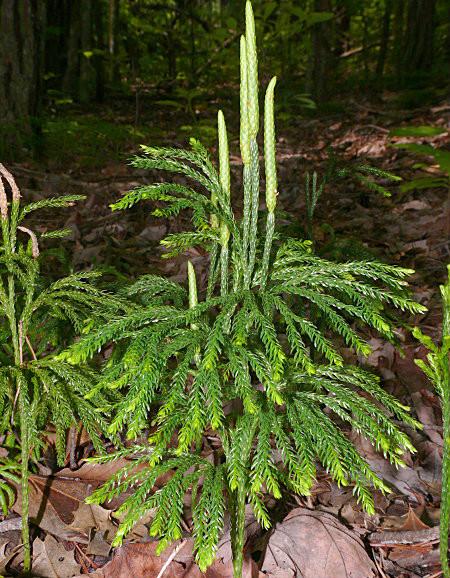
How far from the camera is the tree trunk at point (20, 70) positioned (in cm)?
482

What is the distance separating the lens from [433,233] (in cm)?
390

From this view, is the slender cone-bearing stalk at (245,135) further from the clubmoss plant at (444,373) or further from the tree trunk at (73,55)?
the tree trunk at (73,55)

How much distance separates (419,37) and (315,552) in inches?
386

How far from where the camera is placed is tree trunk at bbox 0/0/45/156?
15.8ft

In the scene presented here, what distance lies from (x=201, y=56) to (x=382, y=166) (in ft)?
22.6

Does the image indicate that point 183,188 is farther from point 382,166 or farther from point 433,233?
point 382,166

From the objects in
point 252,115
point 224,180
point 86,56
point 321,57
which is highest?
point 86,56

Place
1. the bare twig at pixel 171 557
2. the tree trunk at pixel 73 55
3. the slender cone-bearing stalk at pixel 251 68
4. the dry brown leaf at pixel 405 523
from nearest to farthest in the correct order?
the slender cone-bearing stalk at pixel 251 68 → the bare twig at pixel 171 557 → the dry brown leaf at pixel 405 523 → the tree trunk at pixel 73 55

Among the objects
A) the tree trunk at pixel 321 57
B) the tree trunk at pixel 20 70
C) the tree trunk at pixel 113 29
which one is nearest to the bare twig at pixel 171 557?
the tree trunk at pixel 20 70

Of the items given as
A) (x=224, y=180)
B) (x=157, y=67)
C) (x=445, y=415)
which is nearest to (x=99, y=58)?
(x=157, y=67)

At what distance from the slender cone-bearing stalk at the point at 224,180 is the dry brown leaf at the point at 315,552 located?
886 millimetres

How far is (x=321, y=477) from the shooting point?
6.89ft

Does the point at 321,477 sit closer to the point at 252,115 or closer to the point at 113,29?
the point at 252,115

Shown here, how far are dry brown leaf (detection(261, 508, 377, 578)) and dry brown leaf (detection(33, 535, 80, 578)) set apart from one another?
Answer: 0.62 metres
